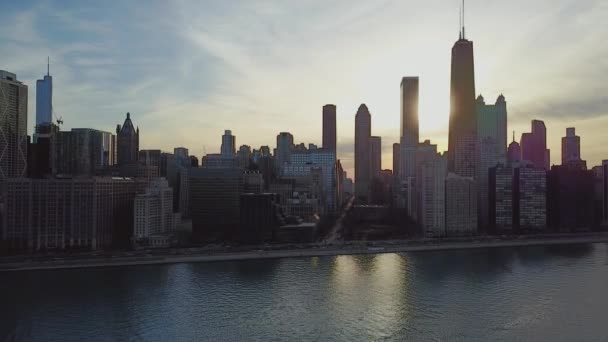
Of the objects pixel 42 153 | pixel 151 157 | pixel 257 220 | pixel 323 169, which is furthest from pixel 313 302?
pixel 323 169

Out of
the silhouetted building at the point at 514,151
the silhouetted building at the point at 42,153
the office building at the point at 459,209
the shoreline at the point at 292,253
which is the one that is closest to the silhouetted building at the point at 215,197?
the shoreline at the point at 292,253

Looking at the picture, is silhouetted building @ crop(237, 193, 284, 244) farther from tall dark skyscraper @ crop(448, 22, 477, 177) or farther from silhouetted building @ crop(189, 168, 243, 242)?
tall dark skyscraper @ crop(448, 22, 477, 177)

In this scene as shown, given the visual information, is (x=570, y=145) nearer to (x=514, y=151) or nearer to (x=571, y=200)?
(x=514, y=151)

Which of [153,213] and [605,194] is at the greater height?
[605,194]

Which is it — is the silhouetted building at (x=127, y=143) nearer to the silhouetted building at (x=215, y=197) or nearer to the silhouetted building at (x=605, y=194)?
the silhouetted building at (x=215, y=197)

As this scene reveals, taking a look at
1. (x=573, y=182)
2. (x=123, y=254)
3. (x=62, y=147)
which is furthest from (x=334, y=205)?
(x=123, y=254)

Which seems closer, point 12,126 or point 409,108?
point 12,126

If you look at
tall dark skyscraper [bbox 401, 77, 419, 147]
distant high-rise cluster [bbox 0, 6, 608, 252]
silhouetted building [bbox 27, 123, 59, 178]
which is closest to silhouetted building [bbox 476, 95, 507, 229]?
distant high-rise cluster [bbox 0, 6, 608, 252]
